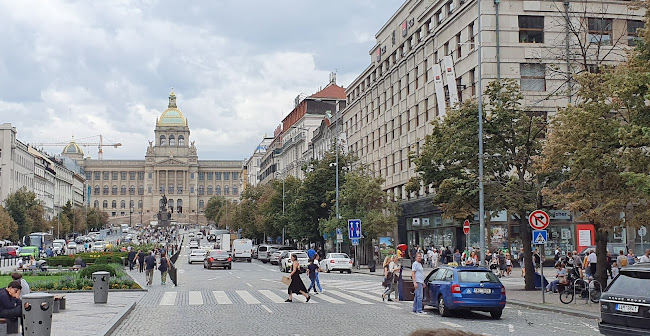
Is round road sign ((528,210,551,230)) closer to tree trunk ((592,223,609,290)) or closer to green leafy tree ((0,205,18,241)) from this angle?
tree trunk ((592,223,609,290))

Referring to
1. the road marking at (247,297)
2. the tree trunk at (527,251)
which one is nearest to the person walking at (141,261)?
the road marking at (247,297)

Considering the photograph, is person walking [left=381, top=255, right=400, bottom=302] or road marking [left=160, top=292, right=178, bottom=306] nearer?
road marking [left=160, top=292, right=178, bottom=306]

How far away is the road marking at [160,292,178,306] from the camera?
84.8ft

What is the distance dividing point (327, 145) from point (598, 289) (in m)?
64.7

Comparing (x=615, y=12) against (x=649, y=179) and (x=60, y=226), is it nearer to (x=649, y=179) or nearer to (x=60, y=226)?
(x=649, y=179)

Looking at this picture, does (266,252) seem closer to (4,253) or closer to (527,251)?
(4,253)

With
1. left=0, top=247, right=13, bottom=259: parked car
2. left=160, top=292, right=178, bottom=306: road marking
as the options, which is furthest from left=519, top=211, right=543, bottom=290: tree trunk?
left=0, top=247, right=13, bottom=259: parked car

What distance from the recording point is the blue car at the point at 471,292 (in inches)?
798

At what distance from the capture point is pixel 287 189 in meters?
83.0

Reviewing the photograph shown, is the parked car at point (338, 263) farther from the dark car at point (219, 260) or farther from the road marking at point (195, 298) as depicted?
the road marking at point (195, 298)

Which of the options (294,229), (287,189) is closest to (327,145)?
(287,189)

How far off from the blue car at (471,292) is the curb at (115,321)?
27.5 feet

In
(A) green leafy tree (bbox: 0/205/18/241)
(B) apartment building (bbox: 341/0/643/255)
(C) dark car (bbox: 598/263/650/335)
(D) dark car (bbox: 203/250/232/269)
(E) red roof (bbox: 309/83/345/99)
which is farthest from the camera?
(E) red roof (bbox: 309/83/345/99)

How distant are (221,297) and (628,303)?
1724 cm
